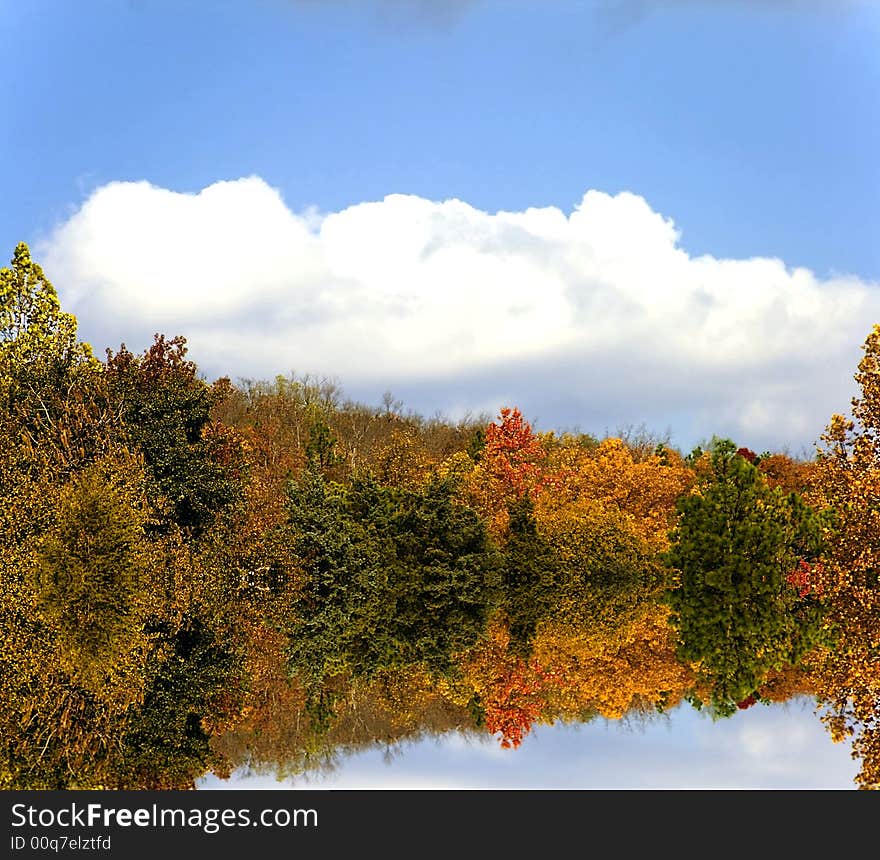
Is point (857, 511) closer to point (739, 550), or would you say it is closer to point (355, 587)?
point (739, 550)

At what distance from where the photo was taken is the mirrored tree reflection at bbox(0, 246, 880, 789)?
569 inches

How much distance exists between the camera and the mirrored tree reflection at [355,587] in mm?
14453

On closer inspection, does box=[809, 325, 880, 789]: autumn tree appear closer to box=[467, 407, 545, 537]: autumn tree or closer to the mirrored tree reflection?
the mirrored tree reflection

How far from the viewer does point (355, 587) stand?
3294 centimetres

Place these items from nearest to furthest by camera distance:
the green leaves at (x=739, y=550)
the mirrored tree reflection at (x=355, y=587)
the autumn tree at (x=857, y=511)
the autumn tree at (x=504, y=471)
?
the mirrored tree reflection at (x=355, y=587) < the autumn tree at (x=857, y=511) < the green leaves at (x=739, y=550) < the autumn tree at (x=504, y=471)

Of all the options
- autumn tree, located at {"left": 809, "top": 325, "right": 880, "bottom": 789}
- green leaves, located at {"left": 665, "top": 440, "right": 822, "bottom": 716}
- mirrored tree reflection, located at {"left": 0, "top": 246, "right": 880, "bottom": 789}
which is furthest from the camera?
green leaves, located at {"left": 665, "top": 440, "right": 822, "bottom": 716}

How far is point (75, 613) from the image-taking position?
21.3 metres

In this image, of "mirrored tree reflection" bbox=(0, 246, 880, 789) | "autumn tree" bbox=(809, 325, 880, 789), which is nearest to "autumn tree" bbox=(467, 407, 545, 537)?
"mirrored tree reflection" bbox=(0, 246, 880, 789)

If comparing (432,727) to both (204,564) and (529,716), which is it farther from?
(204,564)

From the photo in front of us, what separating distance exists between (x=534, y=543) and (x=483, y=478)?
555cm

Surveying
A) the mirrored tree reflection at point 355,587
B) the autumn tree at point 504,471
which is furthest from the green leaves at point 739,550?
the autumn tree at point 504,471

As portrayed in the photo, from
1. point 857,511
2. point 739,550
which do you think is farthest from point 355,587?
point 857,511

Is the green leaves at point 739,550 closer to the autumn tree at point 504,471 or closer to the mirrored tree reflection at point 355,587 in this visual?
the mirrored tree reflection at point 355,587
